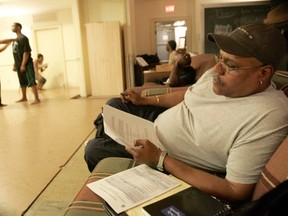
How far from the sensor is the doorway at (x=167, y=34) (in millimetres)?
6035

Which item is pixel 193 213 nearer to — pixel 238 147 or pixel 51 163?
pixel 238 147

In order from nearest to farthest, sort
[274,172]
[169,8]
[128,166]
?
[274,172], [128,166], [169,8]

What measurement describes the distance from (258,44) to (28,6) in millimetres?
6571

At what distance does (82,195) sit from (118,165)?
0.75 feet

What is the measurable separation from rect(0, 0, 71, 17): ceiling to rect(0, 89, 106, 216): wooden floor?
9.79ft

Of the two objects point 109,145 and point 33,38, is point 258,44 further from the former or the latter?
point 33,38

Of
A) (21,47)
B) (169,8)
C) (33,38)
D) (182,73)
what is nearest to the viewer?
(182,73)

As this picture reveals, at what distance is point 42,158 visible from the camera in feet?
7.68

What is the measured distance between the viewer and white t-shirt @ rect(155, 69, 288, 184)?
773 mm

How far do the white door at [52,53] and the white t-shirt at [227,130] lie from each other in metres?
6.40

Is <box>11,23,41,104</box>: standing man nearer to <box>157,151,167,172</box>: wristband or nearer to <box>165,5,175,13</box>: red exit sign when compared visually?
<box>165,5,175,13</box>: red exit sign

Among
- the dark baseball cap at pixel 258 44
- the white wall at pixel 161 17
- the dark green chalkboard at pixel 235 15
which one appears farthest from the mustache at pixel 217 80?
the white wall at pixel 161 17

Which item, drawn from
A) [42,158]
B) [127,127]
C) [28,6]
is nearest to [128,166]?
[127,127]

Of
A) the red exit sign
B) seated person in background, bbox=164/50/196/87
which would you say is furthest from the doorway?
seated person in background, bbox=164/50/196/87
